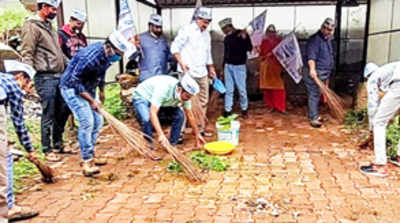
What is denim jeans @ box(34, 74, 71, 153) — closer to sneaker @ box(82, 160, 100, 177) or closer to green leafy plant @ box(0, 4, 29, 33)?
sneaker @ box(82, 160, 100, 177)

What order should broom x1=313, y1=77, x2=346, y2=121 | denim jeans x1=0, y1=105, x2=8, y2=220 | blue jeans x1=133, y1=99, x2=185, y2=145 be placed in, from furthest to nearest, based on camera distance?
broom x1=313, y1=77, x2=346, y2=121 < blue jeans x1=133, y1=99, x2=185, y2=145 < denim jeans x1=0, y1=105, x2=8, y2=220

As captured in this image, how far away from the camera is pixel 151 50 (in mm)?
4371

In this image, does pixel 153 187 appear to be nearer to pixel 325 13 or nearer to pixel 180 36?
pixel 180 36

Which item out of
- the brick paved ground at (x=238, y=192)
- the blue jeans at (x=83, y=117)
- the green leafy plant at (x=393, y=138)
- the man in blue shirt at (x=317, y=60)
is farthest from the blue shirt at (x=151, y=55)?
the green leafy plant at (x=393, y=138)

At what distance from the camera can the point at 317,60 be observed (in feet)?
16.1

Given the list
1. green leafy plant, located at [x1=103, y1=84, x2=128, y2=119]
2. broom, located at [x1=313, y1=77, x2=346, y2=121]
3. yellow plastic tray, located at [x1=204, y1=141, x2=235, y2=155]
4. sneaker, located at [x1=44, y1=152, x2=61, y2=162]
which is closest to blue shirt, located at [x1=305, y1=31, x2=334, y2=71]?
broom, located at [x1=313, y1=77, x2=346, y2=121]

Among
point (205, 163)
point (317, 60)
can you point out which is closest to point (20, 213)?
point (205, 163)

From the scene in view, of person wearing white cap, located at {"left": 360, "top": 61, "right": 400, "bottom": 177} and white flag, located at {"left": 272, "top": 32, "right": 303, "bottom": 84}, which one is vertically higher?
white flag, located at {"left": 272, "top": 32, "right": 303, "bottom": 84}

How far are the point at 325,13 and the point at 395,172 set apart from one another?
506 centimetres

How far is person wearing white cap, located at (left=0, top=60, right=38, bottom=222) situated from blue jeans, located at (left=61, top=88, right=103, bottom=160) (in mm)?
605

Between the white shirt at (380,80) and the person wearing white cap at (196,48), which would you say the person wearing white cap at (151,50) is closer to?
the person wearing white cap at (196,48)

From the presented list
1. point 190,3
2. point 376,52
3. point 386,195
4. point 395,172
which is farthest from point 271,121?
point 190,3

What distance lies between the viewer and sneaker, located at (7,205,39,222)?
242 centimetres

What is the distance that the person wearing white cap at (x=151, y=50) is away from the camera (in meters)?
4.35
